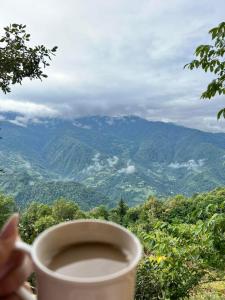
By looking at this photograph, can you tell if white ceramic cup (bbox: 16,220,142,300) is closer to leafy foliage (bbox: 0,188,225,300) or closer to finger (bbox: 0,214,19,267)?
finger (bbox: 0,214,19,267)

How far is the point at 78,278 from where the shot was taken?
0.74 meters

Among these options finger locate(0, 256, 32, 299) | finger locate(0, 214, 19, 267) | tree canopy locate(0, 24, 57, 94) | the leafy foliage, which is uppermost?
tree canopy locate(0, 24, 57, 94)

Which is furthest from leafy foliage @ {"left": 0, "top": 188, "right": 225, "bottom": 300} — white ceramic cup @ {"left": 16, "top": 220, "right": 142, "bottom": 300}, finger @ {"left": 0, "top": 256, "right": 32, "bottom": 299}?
finger @ {"left": 0, "top": 256, "right": 32, "bottom": 299}

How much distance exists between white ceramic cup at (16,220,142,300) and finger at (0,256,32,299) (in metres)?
0.02

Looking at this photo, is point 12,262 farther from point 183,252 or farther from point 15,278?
point 183,252

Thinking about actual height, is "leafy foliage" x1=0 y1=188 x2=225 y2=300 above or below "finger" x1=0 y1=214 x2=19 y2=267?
below

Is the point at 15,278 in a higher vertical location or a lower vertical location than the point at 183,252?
higher

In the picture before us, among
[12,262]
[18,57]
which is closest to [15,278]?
[12,262]

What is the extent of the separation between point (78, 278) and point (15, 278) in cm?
13

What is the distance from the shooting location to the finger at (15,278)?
76 cm

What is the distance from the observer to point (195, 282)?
1020cm

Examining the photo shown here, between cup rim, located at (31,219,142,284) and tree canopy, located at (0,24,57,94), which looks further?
tree canopy, located at (0,24,57,94)

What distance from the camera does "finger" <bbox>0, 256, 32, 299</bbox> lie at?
29.8 inches

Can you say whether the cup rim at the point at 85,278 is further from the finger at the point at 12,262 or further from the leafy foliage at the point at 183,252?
the leafy foliage at the point at 183,252
